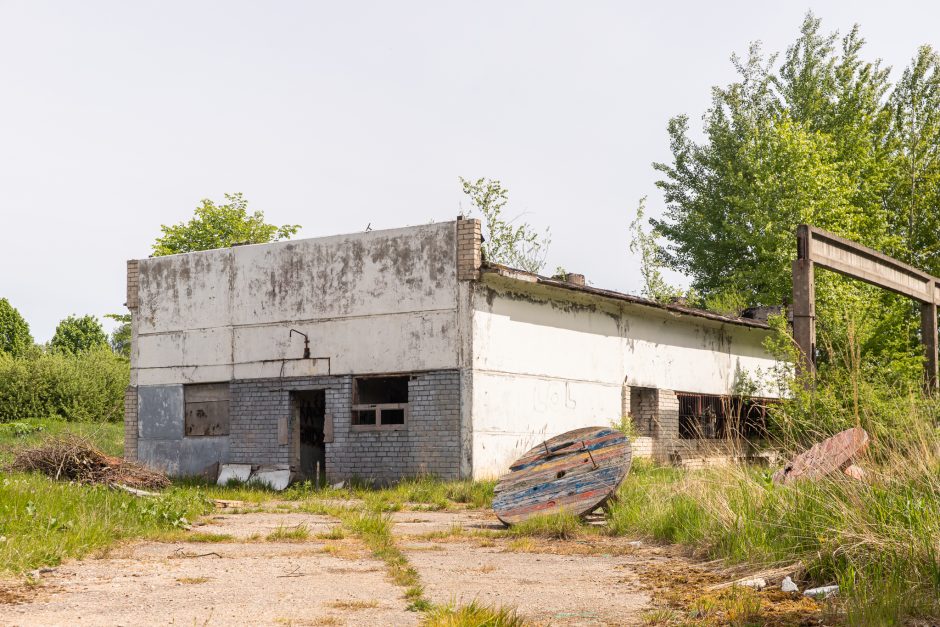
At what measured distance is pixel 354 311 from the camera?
677 inches

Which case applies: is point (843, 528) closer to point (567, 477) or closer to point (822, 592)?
point (822, 592)

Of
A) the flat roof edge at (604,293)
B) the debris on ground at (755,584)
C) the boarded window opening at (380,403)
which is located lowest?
the debris on ground at (755,584)

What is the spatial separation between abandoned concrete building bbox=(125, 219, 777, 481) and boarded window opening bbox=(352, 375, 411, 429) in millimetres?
40

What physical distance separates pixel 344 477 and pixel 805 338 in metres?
8.21

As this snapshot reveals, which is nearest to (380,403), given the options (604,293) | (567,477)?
(604,293)

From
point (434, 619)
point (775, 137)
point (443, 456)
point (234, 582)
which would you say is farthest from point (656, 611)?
point (775, 137)

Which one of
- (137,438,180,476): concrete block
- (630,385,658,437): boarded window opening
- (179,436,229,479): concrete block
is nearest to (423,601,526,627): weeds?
(179,436,229,479): concrete block

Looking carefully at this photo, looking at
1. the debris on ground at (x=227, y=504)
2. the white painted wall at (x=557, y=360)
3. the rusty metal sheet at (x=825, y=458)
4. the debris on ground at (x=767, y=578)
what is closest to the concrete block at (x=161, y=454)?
the debris on ground at (x=227, y=504)

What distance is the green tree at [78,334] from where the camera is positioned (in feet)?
191

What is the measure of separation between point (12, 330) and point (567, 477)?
159 ft

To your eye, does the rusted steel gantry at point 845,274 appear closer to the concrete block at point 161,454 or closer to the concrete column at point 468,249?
the concrete column at point 468,249

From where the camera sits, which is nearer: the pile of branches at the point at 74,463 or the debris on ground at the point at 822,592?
the debris on ground at the point at 822,592

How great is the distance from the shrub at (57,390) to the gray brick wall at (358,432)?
17218 mm

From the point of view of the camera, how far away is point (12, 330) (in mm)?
52094
